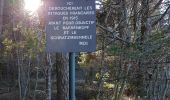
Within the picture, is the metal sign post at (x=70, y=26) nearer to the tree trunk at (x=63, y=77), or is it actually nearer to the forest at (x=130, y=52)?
the forest at (x=130, y=52)

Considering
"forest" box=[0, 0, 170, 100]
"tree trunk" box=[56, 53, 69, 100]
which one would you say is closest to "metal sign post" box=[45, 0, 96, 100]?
"forest" box=[0, 0, 170, 100]

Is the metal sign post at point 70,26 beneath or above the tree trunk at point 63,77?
above

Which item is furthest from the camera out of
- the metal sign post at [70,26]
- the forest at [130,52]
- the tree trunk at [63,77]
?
the tree trunk at [63,77]

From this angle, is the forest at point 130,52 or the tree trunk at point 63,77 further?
the tree trunk at point 63,77

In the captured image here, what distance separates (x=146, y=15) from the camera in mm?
9625

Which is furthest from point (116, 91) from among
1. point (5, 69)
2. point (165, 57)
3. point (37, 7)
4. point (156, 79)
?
point (5, 69)

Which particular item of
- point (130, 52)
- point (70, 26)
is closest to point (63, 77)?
point (130, 52)

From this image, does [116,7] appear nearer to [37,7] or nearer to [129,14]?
[129,14]

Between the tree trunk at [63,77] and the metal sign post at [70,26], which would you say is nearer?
the metal sign post at [70,26]

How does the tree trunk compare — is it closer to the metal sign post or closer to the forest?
the forest

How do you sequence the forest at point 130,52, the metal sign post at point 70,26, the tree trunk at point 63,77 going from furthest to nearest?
the tree trunk at point 63,77
the forest at point 130,52
the metal sign post at point 70,26

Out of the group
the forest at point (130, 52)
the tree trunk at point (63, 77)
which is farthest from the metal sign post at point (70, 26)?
the tree trunk at point (63, 77)

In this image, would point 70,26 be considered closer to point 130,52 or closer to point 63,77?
point 130,52

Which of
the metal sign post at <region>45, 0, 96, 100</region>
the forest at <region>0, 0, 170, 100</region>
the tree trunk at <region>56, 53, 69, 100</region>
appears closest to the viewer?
the metal sign post at <region>45, 0, 96, 100</region>
